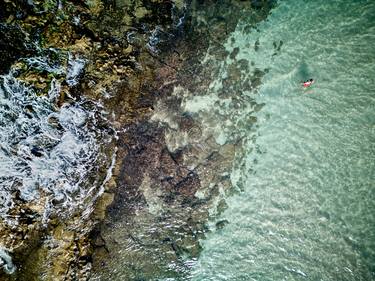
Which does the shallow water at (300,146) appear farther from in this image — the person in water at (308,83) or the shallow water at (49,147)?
the shallow water at (49,147)

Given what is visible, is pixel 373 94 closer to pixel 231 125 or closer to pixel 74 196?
pixel 231 125

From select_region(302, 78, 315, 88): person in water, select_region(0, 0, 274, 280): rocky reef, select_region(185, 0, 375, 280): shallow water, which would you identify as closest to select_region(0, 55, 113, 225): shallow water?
select_region(0, 0, 274, 280): rocky reef

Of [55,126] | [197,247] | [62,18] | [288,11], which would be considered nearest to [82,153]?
[55,126]

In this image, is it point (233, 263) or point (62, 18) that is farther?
point (233, 263)

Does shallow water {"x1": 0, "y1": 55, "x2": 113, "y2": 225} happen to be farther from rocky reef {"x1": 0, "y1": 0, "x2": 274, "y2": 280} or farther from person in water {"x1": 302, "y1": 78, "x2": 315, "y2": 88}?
person in water {"x1": 302, "y1": 78, "x2": 315, "y2": 88}

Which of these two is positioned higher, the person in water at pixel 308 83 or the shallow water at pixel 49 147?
the person in water at pixel 308 83

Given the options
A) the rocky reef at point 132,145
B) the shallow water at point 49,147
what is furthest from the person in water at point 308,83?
the shallow water at point 49,147
